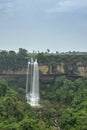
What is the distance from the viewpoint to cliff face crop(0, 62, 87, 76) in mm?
63750

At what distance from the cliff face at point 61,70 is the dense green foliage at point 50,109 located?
2584 mm

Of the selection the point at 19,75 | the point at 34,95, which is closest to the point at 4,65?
the point at 19,75

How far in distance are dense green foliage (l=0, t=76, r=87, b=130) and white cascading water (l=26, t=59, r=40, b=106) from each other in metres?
1.02

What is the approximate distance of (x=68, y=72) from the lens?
64.0m

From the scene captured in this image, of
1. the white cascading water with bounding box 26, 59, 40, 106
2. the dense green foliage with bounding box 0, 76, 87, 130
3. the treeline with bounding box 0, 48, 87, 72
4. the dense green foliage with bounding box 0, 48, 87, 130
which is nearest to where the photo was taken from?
the dense green foliage with bounding box 0, 76, 87, 130

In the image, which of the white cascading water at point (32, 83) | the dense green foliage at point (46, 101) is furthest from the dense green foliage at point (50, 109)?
the white cascading water at point (32, 83)

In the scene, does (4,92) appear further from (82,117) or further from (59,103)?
(82,117)

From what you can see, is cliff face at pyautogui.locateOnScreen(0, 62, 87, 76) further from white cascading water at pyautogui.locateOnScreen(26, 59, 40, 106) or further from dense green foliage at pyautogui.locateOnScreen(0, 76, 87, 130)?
dense green foliage at pyautogui.locateOnScreen(0, 76, 87, 130)

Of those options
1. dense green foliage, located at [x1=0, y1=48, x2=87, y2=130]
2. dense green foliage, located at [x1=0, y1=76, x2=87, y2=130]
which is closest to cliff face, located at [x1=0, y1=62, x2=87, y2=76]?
dense green foliage, located at [x1=0, y1=48, x2=87, y2=130]

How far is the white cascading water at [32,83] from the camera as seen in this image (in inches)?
2244

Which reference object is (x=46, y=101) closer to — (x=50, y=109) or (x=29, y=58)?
(x=50, y=109)

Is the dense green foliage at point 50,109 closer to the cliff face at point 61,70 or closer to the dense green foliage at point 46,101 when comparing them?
the dense green foliage at point 46,101

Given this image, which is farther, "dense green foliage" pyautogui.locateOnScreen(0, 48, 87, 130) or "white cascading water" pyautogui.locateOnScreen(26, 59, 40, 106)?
"white cascading water" pyautogui.locateOnScreen(26, 59, 40, 106)

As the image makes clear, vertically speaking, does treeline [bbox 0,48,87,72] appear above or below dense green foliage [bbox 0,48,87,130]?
above
